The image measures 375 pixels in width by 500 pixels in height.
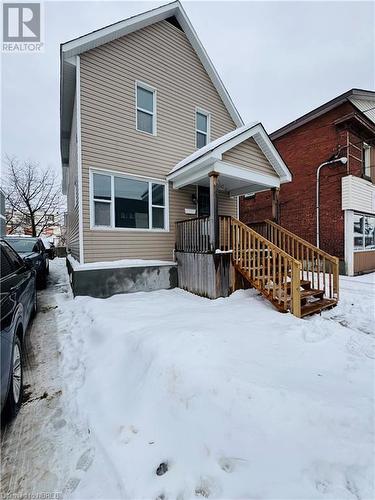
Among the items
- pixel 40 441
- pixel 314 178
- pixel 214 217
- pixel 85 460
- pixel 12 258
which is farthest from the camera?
pixel 314 178

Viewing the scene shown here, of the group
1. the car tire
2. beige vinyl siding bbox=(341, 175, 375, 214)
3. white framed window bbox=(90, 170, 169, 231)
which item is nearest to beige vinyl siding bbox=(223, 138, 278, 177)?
white framed window bbox=(90, 170, 169, 231)

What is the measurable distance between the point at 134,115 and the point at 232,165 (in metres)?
3.47

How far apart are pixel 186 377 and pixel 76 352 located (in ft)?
6.73

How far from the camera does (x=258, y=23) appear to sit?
13.8 meters

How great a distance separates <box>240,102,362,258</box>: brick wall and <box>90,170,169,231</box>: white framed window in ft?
26.4

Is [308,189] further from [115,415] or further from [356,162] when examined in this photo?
[115,415]

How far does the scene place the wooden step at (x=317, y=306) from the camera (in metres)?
4.96

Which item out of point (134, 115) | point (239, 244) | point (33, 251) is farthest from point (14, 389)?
point (134, 115)

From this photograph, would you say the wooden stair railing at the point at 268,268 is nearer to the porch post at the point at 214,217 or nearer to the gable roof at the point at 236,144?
the porch post at the point at 214,217

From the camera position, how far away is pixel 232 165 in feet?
21.1

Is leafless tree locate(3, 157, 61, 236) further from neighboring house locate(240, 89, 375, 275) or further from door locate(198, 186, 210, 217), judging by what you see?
neighboring house locate(240, 89, 375, 275)

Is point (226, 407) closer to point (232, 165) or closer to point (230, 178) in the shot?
point (232, 165)

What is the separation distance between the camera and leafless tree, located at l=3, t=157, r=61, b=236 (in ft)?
77.2

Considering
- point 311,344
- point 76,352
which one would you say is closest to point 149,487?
point 76,352
